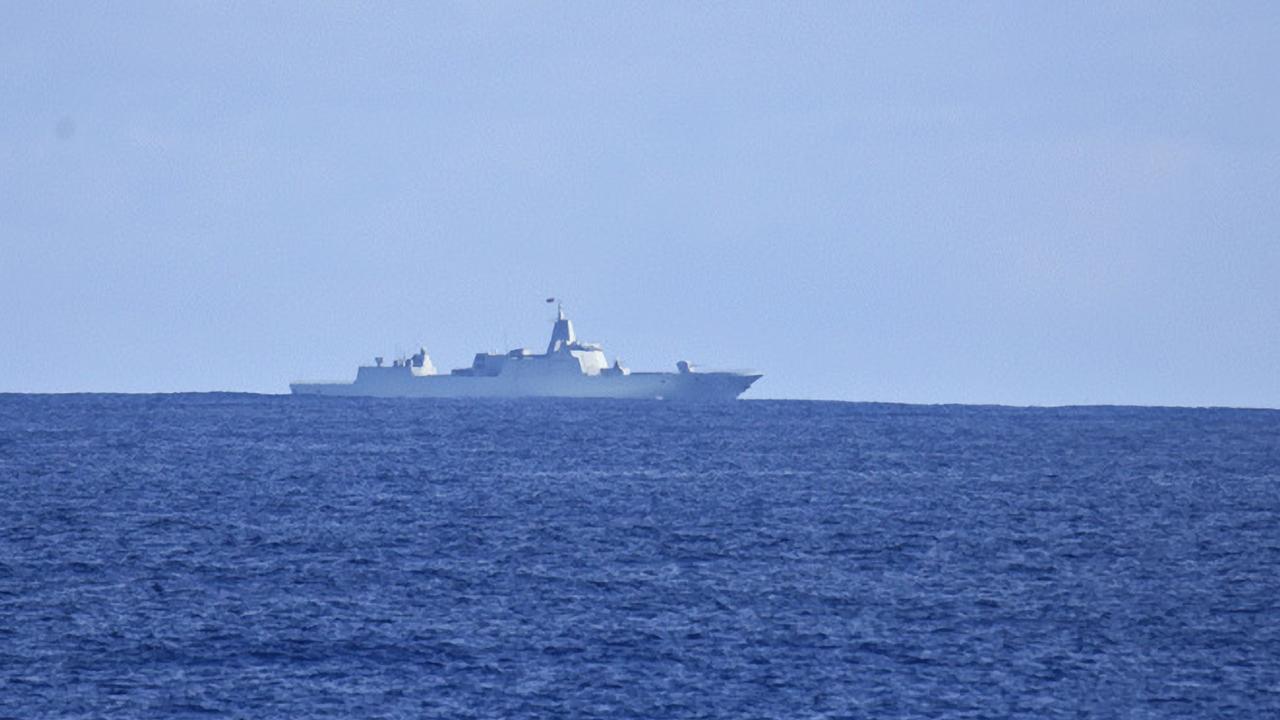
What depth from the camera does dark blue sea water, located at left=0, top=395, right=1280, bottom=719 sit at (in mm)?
30328

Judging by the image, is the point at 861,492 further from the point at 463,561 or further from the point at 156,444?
the point at 156,444

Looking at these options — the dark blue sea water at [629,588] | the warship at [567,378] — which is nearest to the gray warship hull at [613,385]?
the warship at [567,378]

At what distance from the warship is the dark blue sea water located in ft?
304

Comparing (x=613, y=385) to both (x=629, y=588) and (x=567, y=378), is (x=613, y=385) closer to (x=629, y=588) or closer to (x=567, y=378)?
(x=567, y=378)

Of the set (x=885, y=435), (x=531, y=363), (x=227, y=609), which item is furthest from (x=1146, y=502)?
(x=531, y=363)

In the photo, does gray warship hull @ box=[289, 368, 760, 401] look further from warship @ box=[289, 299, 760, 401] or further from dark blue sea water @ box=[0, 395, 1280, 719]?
dark blue sea water @ box=[0, 395, 1280, 719]

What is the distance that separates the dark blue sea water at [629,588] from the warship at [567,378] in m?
92.5

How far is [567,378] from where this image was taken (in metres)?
177

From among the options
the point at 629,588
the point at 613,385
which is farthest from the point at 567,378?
the point at 629,588

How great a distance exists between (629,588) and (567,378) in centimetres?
13680

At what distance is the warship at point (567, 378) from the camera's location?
579 ft

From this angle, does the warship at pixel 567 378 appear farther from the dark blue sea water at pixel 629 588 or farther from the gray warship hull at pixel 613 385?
the dark blue sea water at pixel 629 588

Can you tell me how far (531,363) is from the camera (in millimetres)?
176500

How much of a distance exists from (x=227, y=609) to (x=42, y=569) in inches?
300
